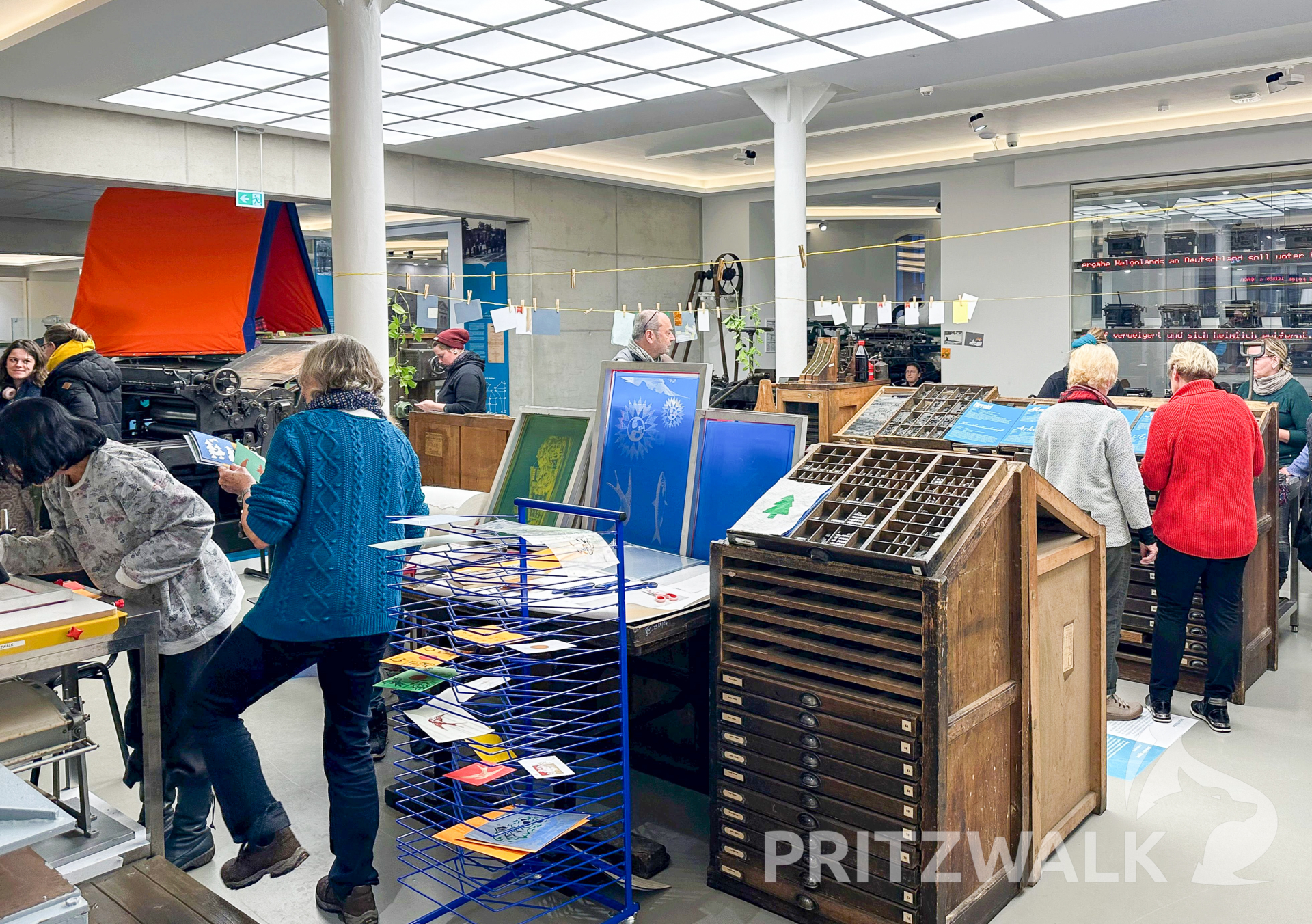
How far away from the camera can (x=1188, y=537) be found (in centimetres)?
409

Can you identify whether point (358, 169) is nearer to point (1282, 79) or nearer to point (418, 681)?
point (418, 681)

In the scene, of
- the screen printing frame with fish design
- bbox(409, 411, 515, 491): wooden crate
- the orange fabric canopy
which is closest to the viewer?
the screen printing frame with fish design

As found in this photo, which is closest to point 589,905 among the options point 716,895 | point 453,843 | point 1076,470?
point 716,895

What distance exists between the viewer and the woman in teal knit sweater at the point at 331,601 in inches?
103

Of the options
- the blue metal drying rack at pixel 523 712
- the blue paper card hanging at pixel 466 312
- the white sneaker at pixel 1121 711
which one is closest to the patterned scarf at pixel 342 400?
the blue metal drying rack at pixel 523 712

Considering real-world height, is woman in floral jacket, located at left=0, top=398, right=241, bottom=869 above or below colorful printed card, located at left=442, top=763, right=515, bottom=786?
above

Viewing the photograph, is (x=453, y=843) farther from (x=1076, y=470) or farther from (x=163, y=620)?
(x=1076, y=470)

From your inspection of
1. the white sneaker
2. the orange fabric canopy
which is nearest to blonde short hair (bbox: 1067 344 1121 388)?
the white sneaker

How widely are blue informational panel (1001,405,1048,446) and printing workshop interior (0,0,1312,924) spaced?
6 centimetres

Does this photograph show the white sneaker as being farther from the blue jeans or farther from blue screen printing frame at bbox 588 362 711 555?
the blue jeans

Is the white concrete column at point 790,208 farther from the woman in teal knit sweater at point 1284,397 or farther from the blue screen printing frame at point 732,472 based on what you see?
the blue screen printing frame at point 732,472

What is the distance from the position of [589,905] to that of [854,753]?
3.00ft

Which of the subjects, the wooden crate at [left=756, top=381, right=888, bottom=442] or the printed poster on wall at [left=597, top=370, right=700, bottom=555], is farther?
the wooden crate at [left=756, top=381, right=888, bottom=442]

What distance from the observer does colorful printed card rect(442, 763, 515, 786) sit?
7.83 feet
